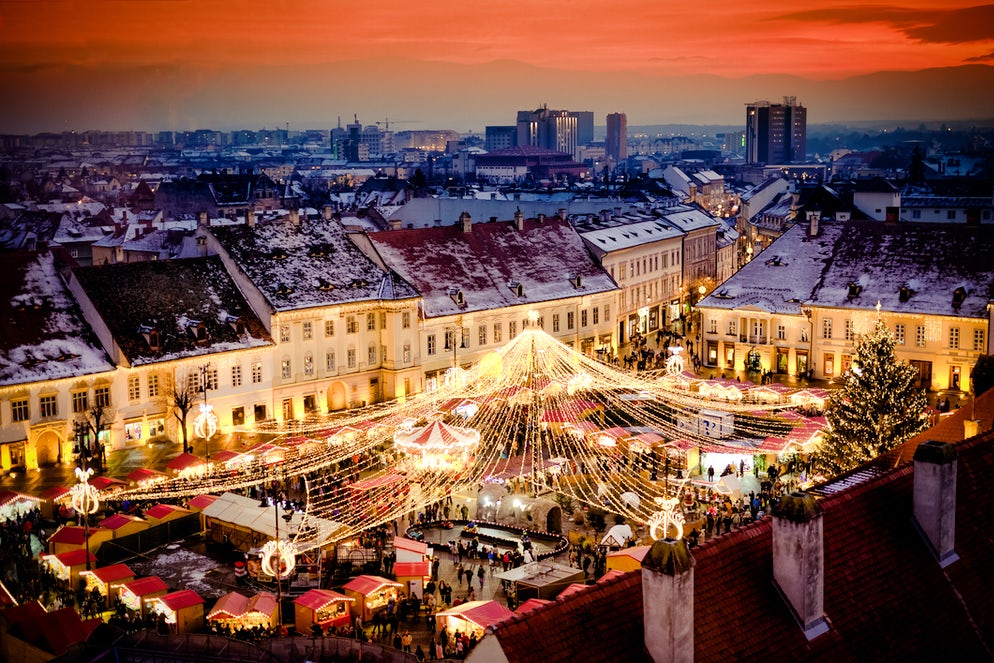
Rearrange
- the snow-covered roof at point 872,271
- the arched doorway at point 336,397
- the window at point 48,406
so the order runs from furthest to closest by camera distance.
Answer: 1. the snow-covered roof at point 872,271
2. the arched doorway at point 336,397
3. the window at point 48,406

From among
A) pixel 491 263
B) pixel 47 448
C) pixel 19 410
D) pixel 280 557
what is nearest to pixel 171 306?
pixel 47 448

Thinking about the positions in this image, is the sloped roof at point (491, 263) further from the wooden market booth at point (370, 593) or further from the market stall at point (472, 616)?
the market stall at point (472, 616)

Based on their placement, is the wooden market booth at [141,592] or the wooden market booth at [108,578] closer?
the wooden market booth at [141,592]

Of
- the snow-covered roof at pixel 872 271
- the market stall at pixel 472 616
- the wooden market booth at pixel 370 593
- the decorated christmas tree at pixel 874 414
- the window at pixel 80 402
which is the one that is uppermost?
the snow-covered roof at pixel 872 271

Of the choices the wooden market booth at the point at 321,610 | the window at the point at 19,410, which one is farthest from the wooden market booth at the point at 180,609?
the window at the point at 19,410

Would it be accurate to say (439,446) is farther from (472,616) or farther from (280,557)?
(472,616)
